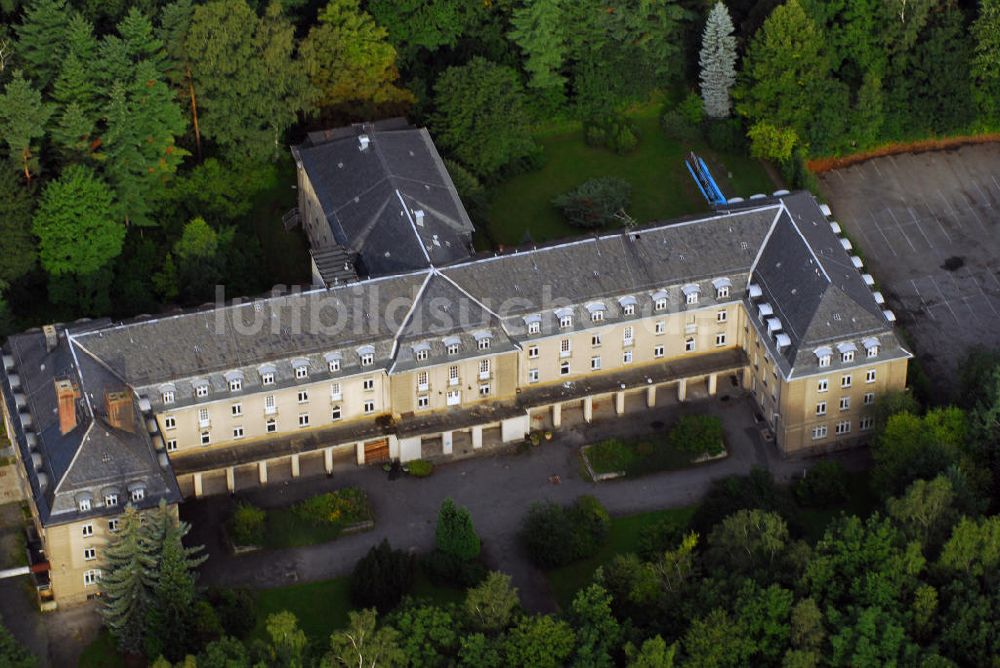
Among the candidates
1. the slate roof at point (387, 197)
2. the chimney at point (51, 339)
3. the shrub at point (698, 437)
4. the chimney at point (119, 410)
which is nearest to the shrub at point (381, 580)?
the chimney at point (119, 410)

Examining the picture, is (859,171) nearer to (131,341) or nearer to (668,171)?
(668,171)

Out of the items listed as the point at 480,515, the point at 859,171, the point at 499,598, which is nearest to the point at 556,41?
the point at 859,171

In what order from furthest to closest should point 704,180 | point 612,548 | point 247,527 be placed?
point 704,180 → point 612,548 → point 247,527

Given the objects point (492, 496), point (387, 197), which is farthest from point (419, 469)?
point (387, 197)

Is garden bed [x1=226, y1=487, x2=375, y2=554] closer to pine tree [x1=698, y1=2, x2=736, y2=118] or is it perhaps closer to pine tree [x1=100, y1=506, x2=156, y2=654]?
pine tree [x1=100, y1=506, x2=156, y2=654]

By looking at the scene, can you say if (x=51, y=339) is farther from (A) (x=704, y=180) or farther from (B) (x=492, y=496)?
(A) (x=704, y=180)

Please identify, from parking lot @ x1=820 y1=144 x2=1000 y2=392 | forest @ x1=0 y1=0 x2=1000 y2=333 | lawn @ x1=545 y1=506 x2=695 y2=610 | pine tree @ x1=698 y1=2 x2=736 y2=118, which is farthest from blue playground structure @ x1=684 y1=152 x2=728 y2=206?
lawn @ x1=545 y1=506 x2=695 y2=610
